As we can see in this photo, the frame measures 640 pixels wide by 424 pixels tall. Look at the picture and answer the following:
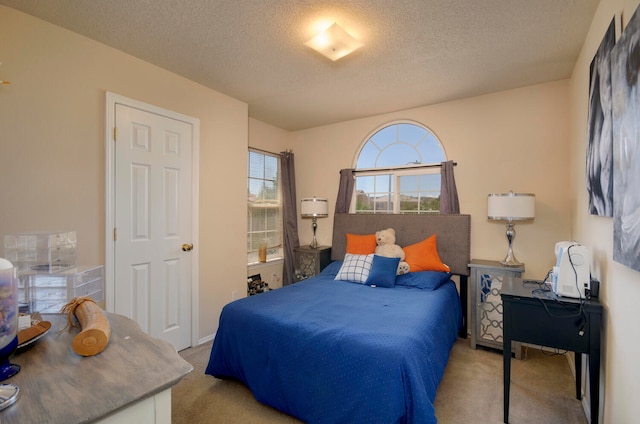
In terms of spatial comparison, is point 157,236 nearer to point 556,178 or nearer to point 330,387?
point 330,387

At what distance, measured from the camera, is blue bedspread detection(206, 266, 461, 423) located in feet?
5.01

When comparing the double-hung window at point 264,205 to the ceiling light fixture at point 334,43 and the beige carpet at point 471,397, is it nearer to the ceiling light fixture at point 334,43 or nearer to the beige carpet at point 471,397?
the beige carpet at point 471,397

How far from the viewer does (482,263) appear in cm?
298

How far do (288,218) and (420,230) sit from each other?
1884 millimetres

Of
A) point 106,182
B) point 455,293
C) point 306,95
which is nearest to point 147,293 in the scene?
point 106,182

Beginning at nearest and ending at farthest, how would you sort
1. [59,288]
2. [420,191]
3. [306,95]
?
[59,288] < [306,95] < [420,191]

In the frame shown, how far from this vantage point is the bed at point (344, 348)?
1533mm

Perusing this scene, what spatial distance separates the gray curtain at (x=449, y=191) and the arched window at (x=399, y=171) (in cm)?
14

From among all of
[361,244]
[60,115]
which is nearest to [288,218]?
[361,244]

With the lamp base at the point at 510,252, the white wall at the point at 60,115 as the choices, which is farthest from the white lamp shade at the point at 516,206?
the white wall at the point at 60,115

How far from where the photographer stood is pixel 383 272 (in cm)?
292

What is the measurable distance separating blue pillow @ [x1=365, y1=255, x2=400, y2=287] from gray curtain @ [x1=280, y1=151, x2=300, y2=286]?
5.13 feet

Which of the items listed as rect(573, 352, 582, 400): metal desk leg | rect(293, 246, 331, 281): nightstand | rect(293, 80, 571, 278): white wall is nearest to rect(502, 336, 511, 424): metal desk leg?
rect(573, 352, 582, 400): metal desk leg

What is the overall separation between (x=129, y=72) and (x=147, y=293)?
190 centimetres
